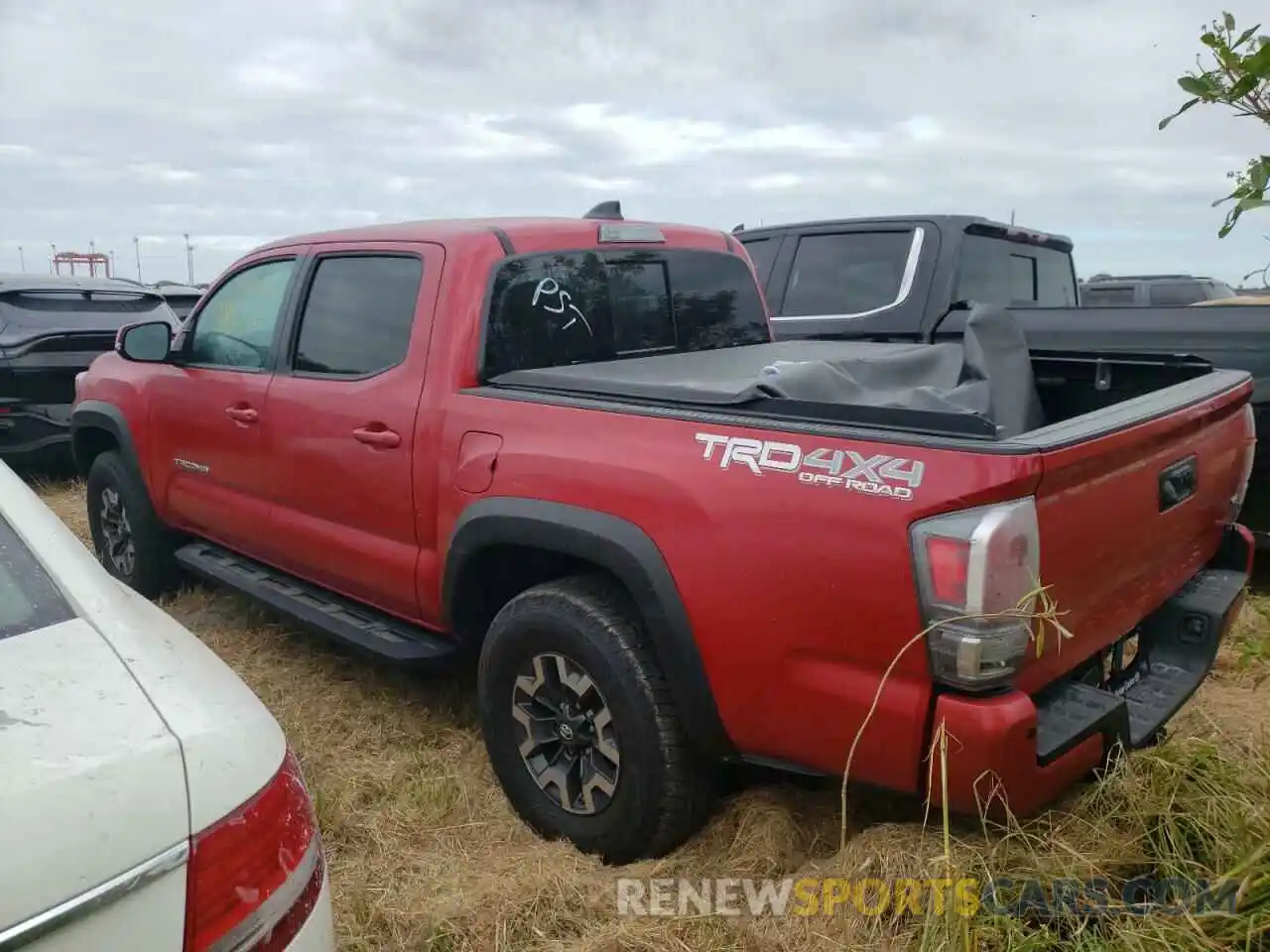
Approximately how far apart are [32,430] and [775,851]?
6.93 m

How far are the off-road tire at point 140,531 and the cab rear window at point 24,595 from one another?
10.7 feet

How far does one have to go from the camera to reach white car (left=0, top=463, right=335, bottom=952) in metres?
1.18

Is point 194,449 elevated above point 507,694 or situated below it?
above

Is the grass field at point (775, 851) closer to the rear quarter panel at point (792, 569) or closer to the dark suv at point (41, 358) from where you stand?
the rear quarter panel at point (792, 569)

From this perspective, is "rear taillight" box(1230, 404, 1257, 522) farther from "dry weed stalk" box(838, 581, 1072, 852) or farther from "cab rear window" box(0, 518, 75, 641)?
"cab rear window" box(0, 518, 75, 641)

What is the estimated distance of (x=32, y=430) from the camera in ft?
24.0

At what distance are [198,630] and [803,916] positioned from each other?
352cm

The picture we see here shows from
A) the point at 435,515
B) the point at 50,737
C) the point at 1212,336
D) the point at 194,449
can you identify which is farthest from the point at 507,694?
the point at 1212,336

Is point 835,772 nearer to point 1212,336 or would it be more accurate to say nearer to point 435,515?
point 435,515

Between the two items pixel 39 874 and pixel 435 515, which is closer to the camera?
pixel 39 874

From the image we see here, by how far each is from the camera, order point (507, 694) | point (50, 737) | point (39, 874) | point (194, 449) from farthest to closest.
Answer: point (194, 449) < point (507, 694) < point (50, 737) < point (39, 874)

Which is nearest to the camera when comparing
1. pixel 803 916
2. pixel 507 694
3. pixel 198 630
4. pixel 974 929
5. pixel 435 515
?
pixel 974 929

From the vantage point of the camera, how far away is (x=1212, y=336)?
15.3 feet

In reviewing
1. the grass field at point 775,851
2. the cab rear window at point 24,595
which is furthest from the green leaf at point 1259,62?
the cab rear window at point 24,595
